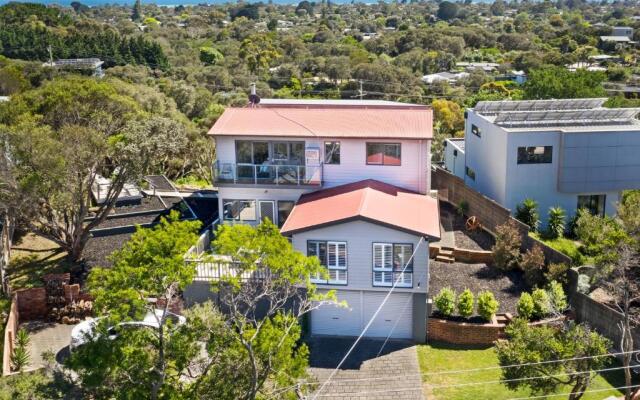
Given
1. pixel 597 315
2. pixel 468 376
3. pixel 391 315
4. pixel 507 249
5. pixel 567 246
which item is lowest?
pixel 468 376

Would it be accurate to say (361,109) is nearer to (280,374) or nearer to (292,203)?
(292,203)

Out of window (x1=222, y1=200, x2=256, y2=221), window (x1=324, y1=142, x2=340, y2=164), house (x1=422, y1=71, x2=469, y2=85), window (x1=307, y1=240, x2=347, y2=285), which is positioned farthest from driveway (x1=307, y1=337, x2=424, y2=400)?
house (x1=422, y1=71, x2=469, y2=85)

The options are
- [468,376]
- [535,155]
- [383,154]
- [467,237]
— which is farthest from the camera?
[467,237]

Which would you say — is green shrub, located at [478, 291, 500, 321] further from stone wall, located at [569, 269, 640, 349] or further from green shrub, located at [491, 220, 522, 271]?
green shrub, located at [491, 220, 522, 271]

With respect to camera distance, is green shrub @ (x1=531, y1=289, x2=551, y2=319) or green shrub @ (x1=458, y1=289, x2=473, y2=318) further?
green shrub @ (x1=531, y1=289, x2=551, y2=319)

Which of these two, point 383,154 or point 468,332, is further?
point 383,154

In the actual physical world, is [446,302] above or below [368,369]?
above

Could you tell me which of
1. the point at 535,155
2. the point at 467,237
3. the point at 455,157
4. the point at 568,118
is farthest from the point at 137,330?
the point at 455,157

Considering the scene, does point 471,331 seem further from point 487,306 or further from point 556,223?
point 556,223
